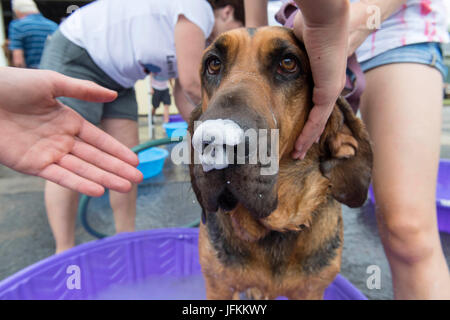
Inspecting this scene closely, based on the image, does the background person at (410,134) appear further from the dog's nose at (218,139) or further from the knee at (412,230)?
the dog's nose at (218,139)

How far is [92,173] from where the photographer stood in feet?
3.89

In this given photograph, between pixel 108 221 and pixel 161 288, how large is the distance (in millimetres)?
1085

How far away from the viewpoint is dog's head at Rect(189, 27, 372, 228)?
78 centimetres

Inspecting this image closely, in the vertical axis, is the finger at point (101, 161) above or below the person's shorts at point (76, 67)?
below

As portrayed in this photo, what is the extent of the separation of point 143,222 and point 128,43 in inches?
76.0

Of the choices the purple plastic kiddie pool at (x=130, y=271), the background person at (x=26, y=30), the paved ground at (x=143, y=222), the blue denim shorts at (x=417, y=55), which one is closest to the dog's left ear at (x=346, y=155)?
→ the blue denim shorts at (x=417, y=55)

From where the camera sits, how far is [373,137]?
1.40 meters

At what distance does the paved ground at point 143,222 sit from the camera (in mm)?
2418

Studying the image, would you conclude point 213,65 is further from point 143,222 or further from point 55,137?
point 143,222

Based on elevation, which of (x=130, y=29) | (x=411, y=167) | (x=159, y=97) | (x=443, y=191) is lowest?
(x=443, y=191)

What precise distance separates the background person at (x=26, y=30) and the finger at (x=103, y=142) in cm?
33

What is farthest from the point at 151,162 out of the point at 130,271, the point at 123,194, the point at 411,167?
the point at 411,167

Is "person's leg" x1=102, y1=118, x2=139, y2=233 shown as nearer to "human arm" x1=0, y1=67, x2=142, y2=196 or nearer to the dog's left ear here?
"human arm" x1=0, y1=67, x2=142, y2=196

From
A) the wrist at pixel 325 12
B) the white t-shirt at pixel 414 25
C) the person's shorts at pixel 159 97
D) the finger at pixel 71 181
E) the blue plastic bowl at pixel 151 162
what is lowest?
the blue plastic bowl at pixel 151 162
